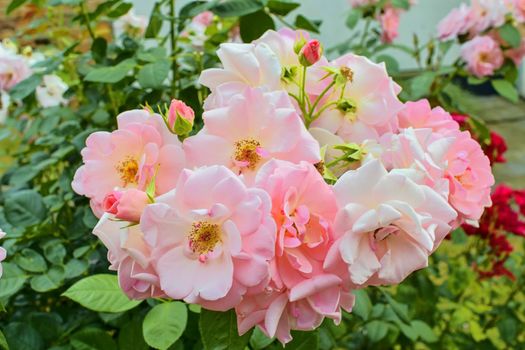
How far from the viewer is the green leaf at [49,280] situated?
826 millimetres

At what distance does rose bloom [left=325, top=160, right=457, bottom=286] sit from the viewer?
0.50 metres

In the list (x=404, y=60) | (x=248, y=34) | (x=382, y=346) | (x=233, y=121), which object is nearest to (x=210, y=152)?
(x=233, y=121)

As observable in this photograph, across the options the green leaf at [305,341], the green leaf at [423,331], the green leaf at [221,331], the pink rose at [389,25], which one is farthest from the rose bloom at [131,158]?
the pink rose at [389,25]

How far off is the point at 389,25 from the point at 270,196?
1.06 meters

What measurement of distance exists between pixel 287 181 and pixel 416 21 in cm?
453

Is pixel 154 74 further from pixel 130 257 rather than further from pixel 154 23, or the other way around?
pixel 130 257

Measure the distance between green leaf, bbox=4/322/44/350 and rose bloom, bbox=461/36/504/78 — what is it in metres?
0.89

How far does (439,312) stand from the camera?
154 centimetres

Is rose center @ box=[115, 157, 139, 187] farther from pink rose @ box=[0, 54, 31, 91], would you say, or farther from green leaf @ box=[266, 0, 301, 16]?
pink rose @ box=[0, 54, 31, 91]

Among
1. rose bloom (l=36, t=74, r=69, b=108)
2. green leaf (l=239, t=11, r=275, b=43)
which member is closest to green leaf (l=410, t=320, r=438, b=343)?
green leaf (l=239, t=11, r=275, b=43)

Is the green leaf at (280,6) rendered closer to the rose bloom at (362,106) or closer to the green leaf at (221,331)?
the rose bloom at (362,106)

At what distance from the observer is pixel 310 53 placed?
1.93ft

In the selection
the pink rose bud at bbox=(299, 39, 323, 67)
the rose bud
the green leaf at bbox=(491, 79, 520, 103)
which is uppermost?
the pink rose bud at bbox=(299, 39, 323, 67)

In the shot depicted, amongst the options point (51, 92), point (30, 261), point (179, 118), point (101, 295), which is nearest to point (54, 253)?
point (30, 261)
